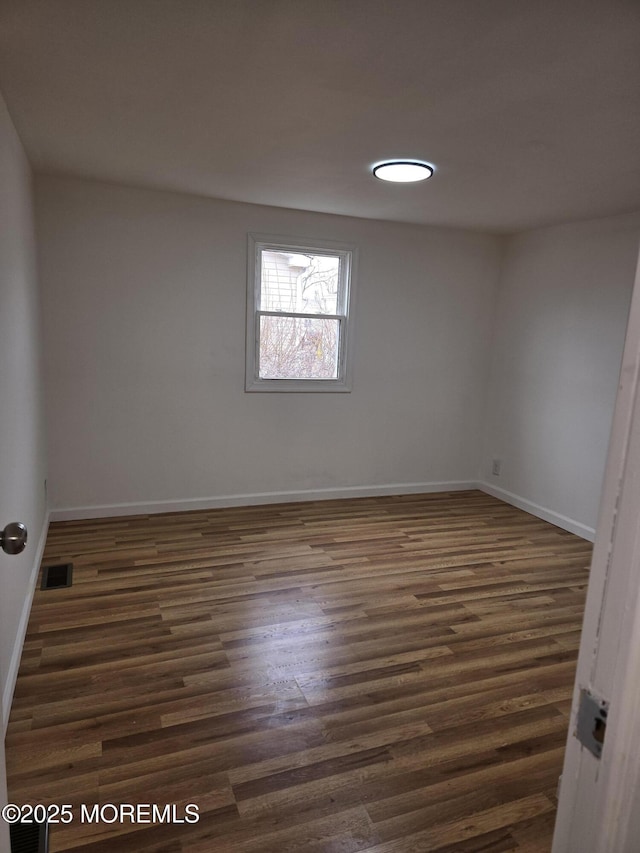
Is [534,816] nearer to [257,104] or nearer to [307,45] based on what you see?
[307,45]

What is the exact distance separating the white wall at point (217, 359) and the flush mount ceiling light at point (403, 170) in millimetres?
1384

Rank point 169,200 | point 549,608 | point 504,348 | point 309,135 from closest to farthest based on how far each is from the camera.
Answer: point 309,135 < point 549,608 < point 169,200 < point 504,348

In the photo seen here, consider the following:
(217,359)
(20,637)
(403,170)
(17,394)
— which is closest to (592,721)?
(20,637)

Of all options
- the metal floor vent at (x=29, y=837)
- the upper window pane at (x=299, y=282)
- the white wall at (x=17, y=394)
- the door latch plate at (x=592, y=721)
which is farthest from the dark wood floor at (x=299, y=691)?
the upper window pane at (x=299, y=282)

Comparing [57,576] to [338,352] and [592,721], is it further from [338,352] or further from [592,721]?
[592,721]

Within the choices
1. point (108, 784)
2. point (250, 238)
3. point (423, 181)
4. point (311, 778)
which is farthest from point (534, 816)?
point (250, 238)

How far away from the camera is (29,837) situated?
158 cm

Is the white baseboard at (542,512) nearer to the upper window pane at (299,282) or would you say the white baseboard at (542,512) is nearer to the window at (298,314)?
the window at (298,314)

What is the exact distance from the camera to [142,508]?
14.0 feet

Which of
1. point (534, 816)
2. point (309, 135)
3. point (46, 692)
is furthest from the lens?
point (309, 135)

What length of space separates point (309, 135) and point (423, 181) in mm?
953

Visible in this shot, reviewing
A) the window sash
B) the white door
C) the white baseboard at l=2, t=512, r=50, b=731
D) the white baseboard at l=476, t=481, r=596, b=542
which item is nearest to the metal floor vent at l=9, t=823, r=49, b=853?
the white baseboard at l=2, t=512, r=50, b=731

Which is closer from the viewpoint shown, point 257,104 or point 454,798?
point 454,798

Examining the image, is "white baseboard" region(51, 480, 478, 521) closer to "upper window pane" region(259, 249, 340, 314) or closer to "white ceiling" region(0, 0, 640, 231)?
"upper window pane" region(259, 249, 340, 314)
